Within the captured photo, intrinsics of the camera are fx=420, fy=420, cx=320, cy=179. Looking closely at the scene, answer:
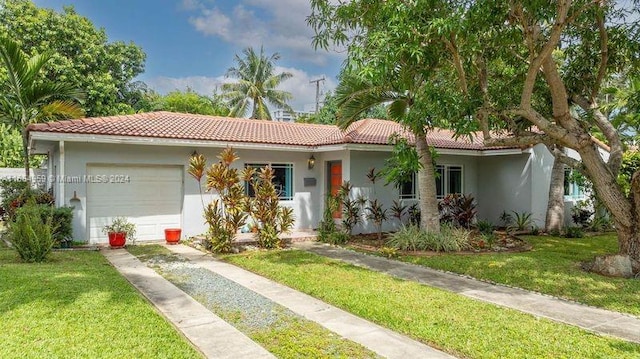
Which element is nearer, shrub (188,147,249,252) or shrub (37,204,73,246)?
shrub (37,204,73,246)

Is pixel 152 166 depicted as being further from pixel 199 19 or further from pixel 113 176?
pixel 199 19

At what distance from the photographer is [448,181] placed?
62.3 feet

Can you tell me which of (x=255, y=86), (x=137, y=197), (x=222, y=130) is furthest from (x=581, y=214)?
(x=255, y=86)

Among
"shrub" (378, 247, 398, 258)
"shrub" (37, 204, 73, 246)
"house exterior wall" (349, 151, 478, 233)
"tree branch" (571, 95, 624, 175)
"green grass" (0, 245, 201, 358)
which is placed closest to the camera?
"green grass" (0, 245, 201, 358)

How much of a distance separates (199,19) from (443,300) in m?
22.4

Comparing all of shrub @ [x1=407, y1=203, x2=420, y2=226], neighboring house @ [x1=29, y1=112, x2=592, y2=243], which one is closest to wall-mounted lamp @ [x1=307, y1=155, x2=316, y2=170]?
neighboring house @ [x1=29, y1=112, x2=592, y2=243]

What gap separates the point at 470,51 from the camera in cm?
948

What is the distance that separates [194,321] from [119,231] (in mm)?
8117

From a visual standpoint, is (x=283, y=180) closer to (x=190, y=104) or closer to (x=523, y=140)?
(x=523, y=140)

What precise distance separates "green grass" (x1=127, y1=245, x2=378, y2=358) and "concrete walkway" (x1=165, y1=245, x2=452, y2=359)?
0.18 meters

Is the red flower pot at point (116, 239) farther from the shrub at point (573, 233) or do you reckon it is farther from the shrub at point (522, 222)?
the shrub at point (573, 233)

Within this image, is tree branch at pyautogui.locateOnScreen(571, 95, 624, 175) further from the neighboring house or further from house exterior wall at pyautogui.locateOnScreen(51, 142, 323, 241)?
house exterior wall at pyautogui.locateOnScreen(51, 142, 323, 241)

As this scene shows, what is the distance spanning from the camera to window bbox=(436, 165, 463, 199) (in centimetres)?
1875

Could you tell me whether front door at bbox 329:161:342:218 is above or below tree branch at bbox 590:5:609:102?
below
